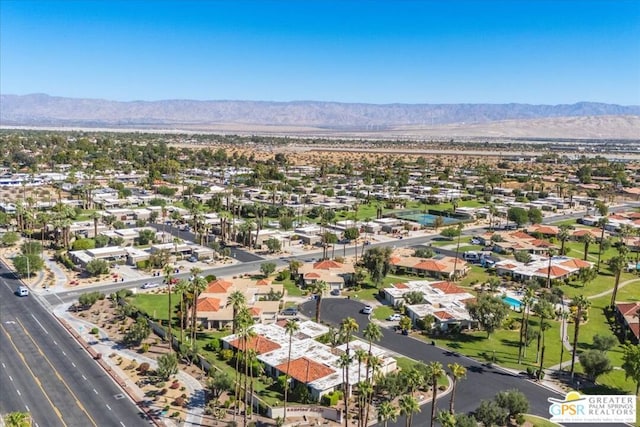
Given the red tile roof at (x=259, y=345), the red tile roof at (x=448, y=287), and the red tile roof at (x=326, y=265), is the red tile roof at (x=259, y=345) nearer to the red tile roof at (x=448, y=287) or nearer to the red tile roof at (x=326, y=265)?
the red tile roof at (x=326, y=265)

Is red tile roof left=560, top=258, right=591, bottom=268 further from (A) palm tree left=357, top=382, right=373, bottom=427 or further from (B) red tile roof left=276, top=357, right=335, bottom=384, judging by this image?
(A) palm tree left=357, top=382, right=373, bottom=427

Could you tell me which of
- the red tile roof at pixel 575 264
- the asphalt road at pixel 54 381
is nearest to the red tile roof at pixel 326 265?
the red tile roof at pixel 575 264

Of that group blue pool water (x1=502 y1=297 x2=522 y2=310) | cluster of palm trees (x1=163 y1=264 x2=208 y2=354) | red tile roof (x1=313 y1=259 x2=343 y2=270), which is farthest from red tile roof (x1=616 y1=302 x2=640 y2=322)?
cluster of palm trees (x1=163 y1=264 x2=208 y2=354)

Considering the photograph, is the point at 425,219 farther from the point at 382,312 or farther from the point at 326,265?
the point at 382,312

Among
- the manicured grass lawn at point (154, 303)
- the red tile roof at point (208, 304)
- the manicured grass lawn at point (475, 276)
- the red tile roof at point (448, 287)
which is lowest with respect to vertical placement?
the manicured grass lawn at point (154, 303)
